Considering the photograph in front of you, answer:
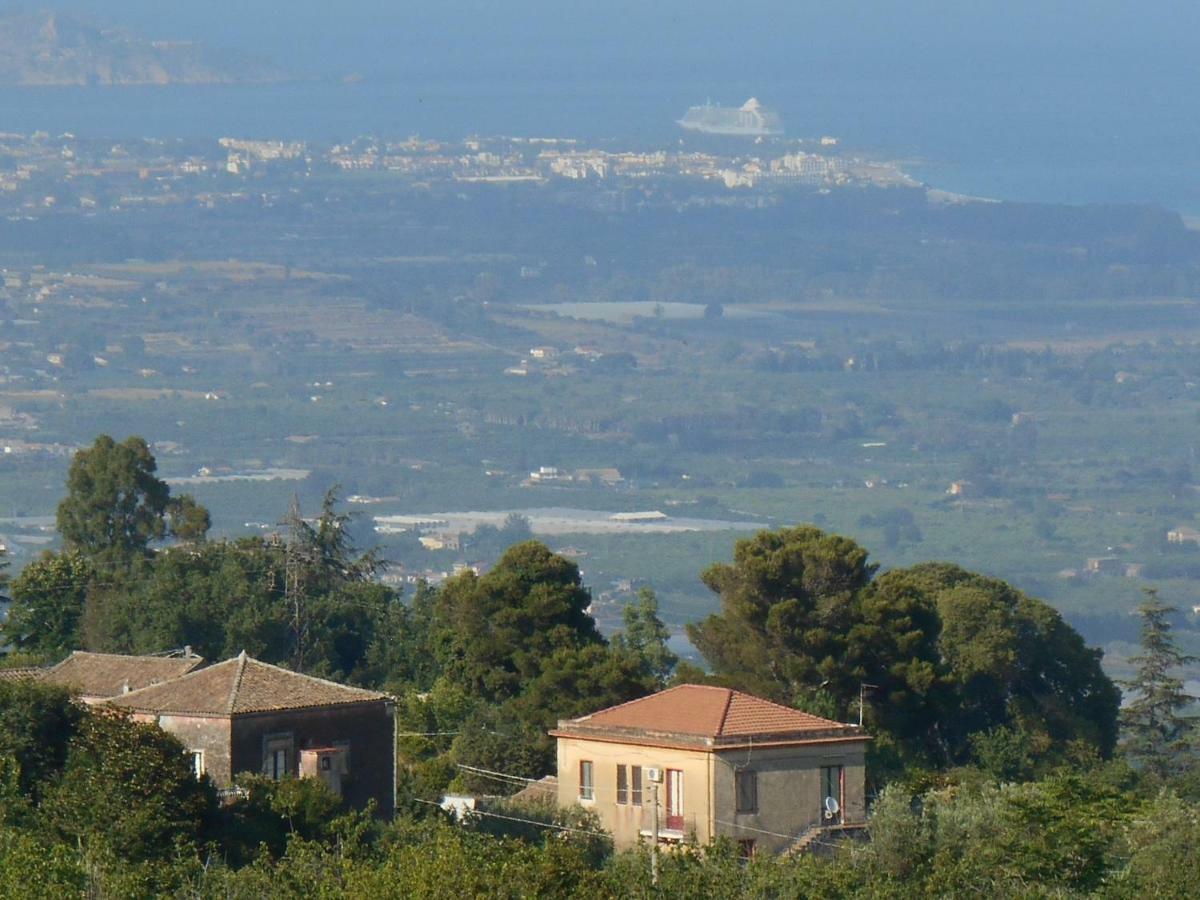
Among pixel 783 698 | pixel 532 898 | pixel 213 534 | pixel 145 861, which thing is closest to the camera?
pixel 532 898

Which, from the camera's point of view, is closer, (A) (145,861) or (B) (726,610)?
(A) (145,861)

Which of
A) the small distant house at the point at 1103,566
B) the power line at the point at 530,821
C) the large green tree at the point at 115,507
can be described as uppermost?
the large green tree at the point at 115,507

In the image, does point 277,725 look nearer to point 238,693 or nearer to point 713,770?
point 238,693

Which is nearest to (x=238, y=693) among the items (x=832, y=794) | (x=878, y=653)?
(x=832, y=794)

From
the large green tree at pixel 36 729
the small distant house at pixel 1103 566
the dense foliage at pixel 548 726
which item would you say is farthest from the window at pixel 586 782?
the small distant house at pixel 1103 566

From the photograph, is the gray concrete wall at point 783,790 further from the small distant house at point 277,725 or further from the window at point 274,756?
the window at point 274,756

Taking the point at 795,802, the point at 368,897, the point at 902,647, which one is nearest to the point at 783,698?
the point at 902,647

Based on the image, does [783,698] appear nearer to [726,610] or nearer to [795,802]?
[726,610]
